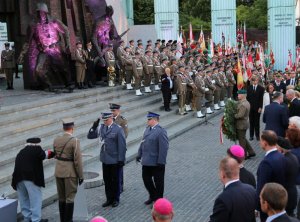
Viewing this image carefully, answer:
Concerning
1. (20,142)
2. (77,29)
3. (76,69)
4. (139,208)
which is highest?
(77,29)

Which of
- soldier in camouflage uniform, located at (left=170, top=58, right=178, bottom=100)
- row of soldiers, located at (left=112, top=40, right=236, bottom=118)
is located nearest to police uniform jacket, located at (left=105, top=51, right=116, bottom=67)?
row of soldiers, located at (left=112, top=40, right=236, bottom=118)

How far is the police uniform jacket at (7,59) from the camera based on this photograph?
18.5 meters

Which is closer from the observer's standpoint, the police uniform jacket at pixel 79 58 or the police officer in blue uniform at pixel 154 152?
the police officer in blue uniform at pixel 154 152

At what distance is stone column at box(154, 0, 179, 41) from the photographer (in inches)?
1119

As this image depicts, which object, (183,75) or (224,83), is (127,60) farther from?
(224,83)

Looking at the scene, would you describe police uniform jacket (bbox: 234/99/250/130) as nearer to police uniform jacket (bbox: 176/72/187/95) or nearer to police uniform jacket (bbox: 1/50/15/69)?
police uniform jacket (bbox: 176/72/187/95)

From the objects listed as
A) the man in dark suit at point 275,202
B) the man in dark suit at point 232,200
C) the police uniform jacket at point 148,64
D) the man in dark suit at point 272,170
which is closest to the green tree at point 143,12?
the police uniform jacket at point 148,64

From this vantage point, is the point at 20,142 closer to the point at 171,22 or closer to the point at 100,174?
the point at 100,174

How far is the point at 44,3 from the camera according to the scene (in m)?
17.1

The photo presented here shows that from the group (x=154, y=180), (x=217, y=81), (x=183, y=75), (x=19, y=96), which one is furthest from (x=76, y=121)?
(x=217, y=81)

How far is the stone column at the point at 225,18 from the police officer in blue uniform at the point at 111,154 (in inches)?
785

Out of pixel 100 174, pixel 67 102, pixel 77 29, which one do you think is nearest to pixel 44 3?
pixel 77 29

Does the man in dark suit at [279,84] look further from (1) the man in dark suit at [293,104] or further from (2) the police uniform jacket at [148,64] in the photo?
(1) the man in dark suit at [293,104]

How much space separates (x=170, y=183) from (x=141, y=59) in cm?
898
